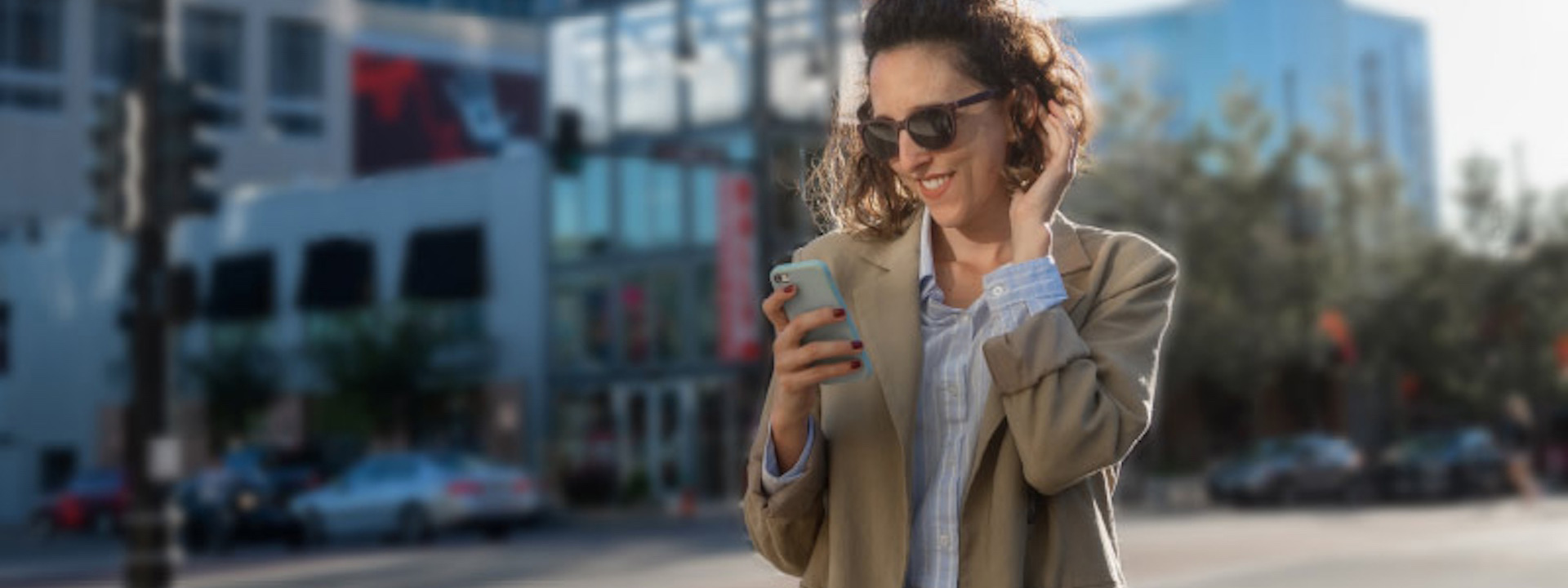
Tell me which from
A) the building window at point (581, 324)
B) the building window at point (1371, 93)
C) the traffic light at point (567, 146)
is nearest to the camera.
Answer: the traffic light at point (567, 146)

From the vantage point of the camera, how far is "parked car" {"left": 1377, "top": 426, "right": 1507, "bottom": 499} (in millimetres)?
37938

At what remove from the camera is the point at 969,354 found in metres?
2.44

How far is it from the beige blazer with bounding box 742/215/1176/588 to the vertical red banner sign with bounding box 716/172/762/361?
3692 centimetres

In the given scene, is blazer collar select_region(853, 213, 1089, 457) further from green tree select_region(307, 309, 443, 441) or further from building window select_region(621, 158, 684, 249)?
green tree select_region(307, 309, 443, 441)

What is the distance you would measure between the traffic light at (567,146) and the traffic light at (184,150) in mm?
7047

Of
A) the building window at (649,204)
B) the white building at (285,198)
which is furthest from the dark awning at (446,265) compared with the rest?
the building window at (649,204)

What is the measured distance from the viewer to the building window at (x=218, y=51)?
62656 millimetres

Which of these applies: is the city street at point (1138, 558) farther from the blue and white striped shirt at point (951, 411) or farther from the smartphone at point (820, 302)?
the smartphone at point (820, 302)

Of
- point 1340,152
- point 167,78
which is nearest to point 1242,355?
point 1340,152

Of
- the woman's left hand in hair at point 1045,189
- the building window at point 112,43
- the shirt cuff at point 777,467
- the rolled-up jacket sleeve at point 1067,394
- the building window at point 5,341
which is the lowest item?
the building window at point 5,341

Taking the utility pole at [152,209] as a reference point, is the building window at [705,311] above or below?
below

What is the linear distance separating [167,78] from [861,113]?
490 inches

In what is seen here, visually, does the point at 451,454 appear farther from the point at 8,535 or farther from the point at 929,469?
the point at 929,469

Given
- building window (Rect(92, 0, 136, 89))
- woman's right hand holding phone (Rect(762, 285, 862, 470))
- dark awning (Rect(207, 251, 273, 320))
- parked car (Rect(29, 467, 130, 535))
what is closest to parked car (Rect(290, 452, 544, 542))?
parked car (Rect(29, 467, 130, 535))
